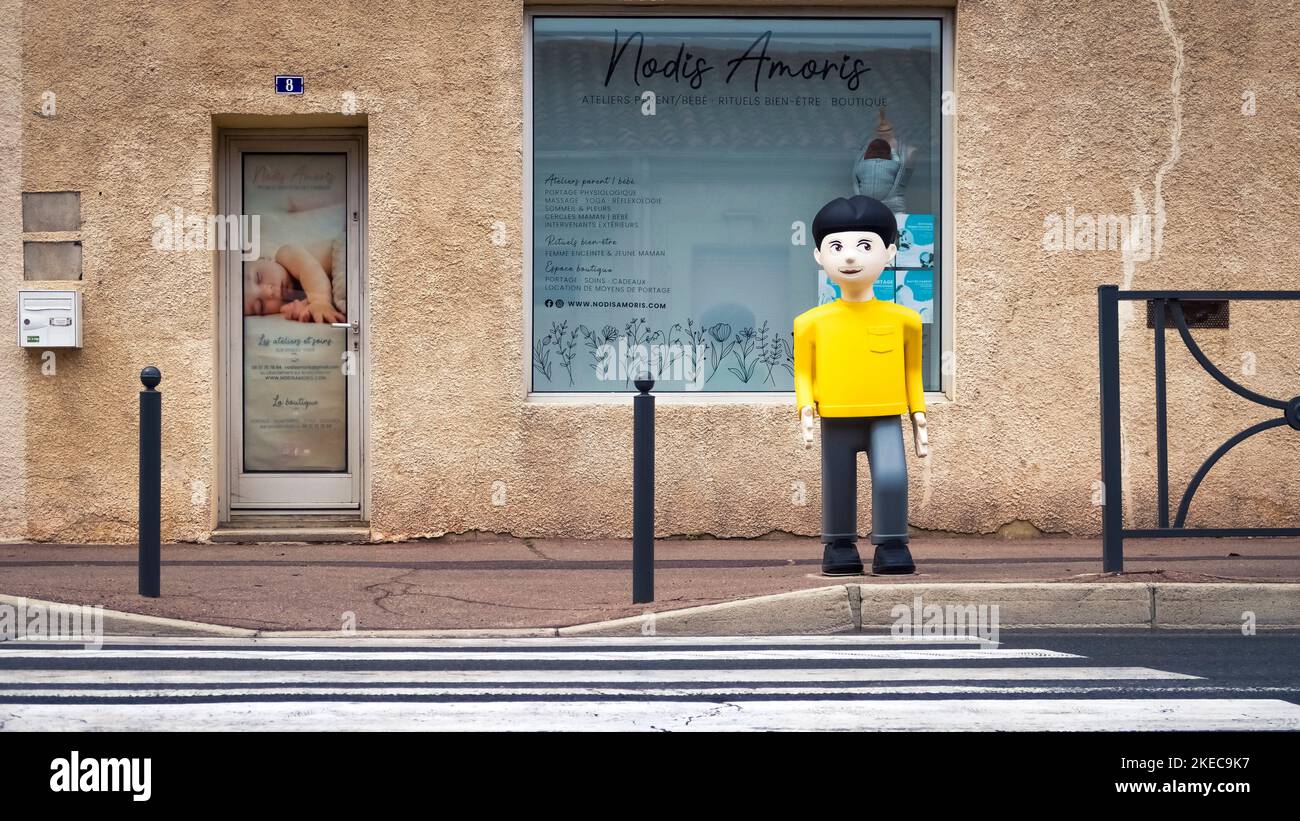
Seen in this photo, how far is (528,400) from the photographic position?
432 inches

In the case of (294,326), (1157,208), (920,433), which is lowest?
(920,433)

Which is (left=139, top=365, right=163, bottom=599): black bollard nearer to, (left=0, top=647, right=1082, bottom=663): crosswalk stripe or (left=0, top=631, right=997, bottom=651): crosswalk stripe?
(left=0, top=631, right=997, bottom=651): crosswalk stripe

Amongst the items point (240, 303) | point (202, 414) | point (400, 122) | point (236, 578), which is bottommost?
point (236, 578)

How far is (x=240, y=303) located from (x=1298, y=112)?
747 centimetres

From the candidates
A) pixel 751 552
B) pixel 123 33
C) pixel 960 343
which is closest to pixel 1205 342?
pixel 960 343

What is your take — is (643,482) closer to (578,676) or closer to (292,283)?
(578,676)

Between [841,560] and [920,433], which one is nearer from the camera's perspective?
[920,433]

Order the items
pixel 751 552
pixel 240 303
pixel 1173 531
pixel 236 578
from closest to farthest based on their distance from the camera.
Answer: pixel 1173 531 → pixel 236 578 → pixel 751 552 → pixel 240 303

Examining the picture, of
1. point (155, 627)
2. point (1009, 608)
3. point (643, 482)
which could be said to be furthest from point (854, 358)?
point (155, 627)

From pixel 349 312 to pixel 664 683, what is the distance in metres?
5.95

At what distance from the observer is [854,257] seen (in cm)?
828

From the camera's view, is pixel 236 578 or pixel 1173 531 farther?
pixel 236 578

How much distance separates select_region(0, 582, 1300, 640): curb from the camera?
24.9ft

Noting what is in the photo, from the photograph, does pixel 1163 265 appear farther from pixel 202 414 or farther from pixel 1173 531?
pixel 202 414
